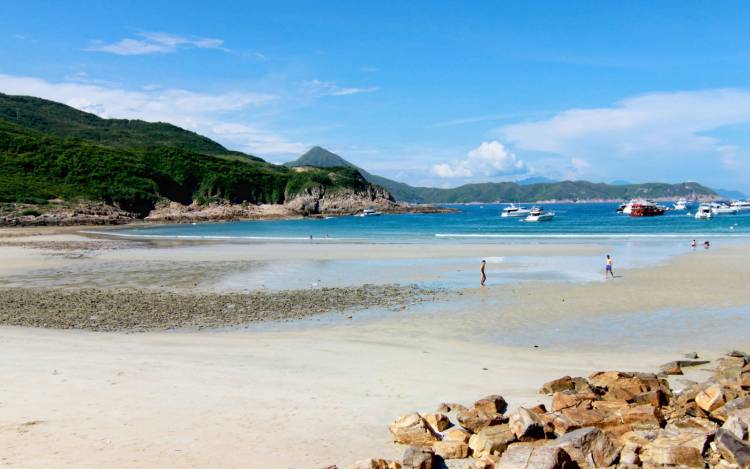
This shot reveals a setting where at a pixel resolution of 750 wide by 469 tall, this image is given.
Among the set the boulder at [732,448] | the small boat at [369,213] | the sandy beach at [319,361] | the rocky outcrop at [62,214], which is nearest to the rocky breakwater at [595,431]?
the boulder at [732,448]

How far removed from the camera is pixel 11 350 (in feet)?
45.2

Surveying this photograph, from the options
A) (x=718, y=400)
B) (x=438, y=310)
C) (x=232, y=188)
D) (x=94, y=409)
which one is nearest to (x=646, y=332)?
(x=438, y=310)

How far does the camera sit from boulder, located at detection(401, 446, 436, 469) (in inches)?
282

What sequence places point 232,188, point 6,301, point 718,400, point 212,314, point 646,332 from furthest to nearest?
point 232,188, point 6,301, point 212,314, point 646,332, point 718,400

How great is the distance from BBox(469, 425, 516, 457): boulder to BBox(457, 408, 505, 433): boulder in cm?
37

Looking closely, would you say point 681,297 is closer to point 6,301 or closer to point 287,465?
point 287,465

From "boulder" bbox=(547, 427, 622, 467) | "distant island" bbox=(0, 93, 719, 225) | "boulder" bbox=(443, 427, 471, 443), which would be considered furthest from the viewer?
"distant island" bbox=(0, 93, 719, 225)

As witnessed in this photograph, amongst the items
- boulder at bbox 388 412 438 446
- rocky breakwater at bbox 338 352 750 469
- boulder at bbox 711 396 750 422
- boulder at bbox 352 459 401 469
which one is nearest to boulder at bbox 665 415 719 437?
rocky breakwater at bbox 338 352 750 469

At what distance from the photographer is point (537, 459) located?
22.4ft

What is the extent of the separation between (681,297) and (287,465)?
20.2m

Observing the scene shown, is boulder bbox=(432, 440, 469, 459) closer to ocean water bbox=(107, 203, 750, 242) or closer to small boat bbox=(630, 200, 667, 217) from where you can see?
ocean water bbox=(107, 203, 750, 242)

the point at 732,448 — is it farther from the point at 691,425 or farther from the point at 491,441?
the point at 491,441

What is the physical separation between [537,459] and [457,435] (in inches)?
59.5

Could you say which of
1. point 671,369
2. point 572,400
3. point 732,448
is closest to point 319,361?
point 572,400
